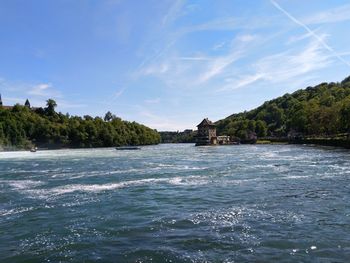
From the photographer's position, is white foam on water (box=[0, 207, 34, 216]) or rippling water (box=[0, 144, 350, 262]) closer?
rippling water (box=[0, 144, 350, 262])

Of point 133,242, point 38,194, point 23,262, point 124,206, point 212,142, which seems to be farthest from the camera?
point 212,142

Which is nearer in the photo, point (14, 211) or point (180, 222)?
point (180, 222)

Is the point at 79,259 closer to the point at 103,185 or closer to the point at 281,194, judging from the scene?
the point at 281,194

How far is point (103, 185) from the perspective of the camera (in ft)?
109

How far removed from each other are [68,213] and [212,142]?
6906 inches

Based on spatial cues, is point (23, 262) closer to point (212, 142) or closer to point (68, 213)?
point (68, 213)

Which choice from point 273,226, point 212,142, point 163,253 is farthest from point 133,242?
point 212,142

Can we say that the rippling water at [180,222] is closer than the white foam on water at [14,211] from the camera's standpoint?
Yes

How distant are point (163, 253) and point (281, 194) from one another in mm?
14128

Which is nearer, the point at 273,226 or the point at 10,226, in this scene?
the point at 273,226

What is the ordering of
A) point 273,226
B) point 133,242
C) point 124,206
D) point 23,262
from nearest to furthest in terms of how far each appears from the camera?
point 23,262
point 133,242
point 273,226
point 124,206

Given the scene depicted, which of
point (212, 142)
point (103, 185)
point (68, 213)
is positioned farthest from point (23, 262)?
point (212, 142)

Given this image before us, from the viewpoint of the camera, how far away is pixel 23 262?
13625 mm

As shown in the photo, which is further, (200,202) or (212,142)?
(212,142)
